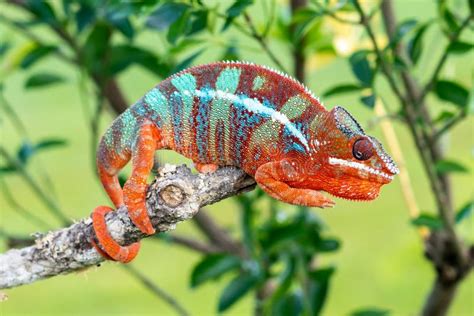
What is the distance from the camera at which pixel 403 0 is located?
553cm

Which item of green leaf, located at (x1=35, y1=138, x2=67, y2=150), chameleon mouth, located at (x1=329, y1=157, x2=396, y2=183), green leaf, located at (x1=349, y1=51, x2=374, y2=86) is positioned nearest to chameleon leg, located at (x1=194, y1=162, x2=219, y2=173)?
chameleon mouth, located at (x1=329, y1=157, x2=396, y2=183)

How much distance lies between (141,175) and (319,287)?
98 centimetres

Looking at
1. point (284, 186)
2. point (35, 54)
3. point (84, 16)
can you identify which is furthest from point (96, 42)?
point (284, 186)

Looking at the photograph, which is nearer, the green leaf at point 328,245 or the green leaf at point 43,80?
the green leaf at point 328,245

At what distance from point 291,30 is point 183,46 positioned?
628 mm

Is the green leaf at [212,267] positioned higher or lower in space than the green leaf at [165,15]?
lower

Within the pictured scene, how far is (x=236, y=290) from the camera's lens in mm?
2277

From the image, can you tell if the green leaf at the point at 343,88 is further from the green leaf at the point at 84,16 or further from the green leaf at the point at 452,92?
the green leaf at the point at 84,16

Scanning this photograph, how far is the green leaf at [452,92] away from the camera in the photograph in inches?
80.6

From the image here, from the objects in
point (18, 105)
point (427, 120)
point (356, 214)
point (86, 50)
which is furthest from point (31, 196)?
point (427, 120)

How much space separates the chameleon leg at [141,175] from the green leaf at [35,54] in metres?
1.02

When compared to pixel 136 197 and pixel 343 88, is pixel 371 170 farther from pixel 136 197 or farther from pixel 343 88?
pixel 343 88

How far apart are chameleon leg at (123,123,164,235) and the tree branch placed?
0.01 metres

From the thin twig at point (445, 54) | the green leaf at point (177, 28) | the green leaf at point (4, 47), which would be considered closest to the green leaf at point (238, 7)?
the green leaf at point (177, 28)
